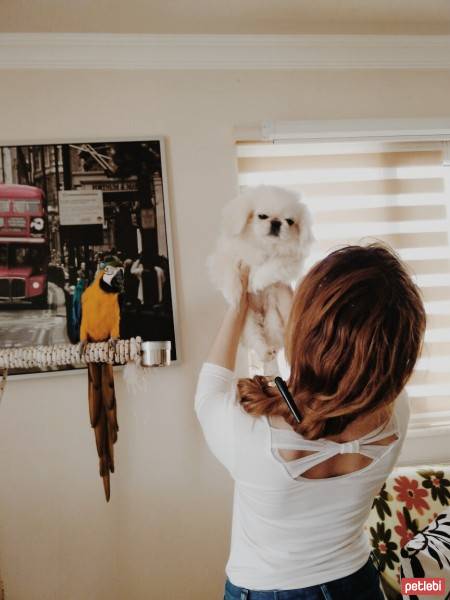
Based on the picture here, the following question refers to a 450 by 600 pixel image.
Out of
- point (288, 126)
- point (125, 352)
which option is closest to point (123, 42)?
point (288, 126)

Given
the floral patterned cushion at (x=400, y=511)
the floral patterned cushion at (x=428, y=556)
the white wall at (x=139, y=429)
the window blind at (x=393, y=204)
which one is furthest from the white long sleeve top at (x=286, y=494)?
the window blind at (x=393, y=204)

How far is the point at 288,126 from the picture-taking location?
187 centimetres

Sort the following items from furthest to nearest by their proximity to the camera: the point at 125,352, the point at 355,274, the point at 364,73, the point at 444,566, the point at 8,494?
the point at 364,73, the point at 8,494, the point at 125,352, the point at 444,566, the point at 355,274

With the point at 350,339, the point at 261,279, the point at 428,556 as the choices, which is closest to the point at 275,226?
the point at 261,279

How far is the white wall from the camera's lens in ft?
5.74

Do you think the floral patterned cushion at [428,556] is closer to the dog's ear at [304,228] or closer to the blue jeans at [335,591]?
the blue jeans at [335,591]

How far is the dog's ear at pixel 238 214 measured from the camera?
1359mm

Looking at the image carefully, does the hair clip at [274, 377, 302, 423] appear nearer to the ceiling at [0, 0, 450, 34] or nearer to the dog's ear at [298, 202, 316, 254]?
the dog's ear at [298, 202, 316, 254]

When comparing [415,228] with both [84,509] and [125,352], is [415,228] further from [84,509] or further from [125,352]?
[84,509]

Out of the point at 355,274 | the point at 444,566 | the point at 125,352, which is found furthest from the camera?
the point at 125,352

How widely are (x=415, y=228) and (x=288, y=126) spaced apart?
2.34 feet

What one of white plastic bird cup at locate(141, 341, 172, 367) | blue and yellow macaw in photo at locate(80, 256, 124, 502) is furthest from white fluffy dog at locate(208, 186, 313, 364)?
blue and yellow macaw in photo at locate(80, 256, 124, 502)

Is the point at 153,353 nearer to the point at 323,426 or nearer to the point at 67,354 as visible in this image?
the point at 67,354

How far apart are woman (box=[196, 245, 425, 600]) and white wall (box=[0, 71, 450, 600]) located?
921 mm
